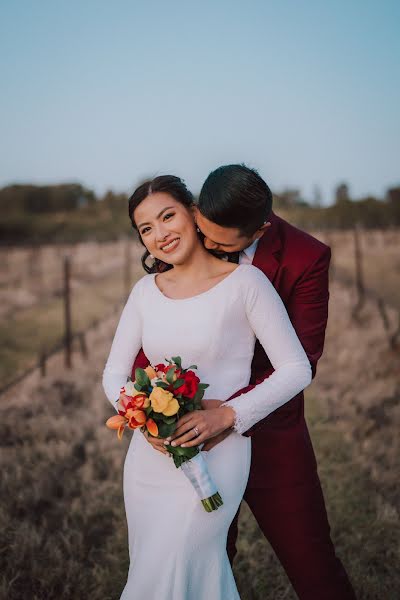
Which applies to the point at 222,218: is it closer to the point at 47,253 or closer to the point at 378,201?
the point at 47,253

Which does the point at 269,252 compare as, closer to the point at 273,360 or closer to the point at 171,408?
the point at 273,360

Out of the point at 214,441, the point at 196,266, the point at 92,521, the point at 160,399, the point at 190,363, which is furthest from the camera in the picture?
the point at 92,521

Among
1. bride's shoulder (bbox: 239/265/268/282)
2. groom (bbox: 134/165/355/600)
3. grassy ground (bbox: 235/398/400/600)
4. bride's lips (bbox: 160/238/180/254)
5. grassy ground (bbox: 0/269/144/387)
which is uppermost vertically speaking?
bride's lips (bbox: 160/238/180/254)

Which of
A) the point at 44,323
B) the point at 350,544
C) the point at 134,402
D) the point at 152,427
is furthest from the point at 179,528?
the point at 44,323

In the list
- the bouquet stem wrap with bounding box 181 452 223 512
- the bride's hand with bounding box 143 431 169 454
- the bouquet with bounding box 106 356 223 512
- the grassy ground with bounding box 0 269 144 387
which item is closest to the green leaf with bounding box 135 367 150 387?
the bouquet with bounding box 106 356 223 512

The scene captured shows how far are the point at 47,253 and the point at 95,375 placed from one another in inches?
1129

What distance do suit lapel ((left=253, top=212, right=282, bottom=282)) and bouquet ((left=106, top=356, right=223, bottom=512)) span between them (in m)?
0.67

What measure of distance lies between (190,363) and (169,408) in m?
0.38

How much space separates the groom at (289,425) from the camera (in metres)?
2.30

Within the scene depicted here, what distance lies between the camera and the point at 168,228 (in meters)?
2.31

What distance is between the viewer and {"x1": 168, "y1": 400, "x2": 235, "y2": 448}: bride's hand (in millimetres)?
1962

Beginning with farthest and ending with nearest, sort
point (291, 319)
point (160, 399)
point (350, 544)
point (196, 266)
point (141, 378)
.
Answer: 1. point (350, 544)
2. point (291, 319)
3. point (196, 266)
4. point (141, 378)
5. point (160, 399)

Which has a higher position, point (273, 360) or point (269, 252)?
point (269, 252)

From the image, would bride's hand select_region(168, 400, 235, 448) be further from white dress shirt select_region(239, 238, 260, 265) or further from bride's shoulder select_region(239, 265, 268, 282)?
white dress shirt select_region(239, 238, 260, 265)
